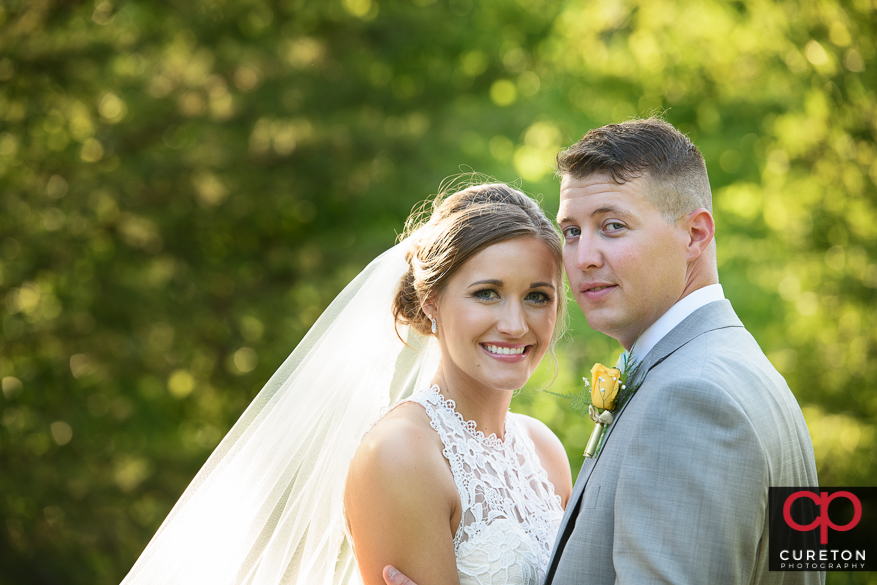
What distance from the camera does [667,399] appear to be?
7.07 ft

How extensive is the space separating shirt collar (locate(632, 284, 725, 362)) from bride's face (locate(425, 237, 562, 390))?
57 centimetres

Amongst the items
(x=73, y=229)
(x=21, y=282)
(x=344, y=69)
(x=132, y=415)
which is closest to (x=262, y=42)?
(x=344, y=69)

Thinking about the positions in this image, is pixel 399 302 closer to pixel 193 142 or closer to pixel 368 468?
pixel 368 468

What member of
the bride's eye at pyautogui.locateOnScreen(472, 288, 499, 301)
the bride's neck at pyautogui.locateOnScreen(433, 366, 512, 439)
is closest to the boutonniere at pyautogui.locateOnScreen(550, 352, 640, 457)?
the bride's eye at pyautogui.locateOnScreen(472, 288, 499, 301)

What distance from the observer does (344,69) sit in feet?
29.1

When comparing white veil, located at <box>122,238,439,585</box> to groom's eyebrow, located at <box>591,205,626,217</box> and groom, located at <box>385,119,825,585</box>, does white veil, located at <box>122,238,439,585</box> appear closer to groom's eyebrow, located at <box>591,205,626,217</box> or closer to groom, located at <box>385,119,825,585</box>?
groom, located at <box>385,119,825,585</box>

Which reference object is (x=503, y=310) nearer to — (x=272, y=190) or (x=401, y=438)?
(x=401, y=438)

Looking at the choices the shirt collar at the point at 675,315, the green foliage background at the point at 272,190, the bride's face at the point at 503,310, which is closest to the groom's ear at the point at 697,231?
the shirt collar at the point at 675,315

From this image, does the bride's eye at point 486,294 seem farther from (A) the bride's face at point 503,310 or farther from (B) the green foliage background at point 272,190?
(B) the green foliage background at point 272,190

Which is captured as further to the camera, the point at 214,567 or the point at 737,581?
the point at 214,567

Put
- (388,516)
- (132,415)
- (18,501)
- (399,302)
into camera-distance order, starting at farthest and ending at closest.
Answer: (132,415) → (18,501) → (399,302) → (388,516)

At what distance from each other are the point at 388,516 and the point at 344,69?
716 centimetres

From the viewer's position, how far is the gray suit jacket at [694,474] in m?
2.00

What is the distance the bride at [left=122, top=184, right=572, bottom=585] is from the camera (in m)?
2.82
